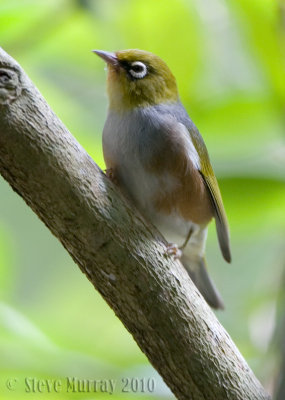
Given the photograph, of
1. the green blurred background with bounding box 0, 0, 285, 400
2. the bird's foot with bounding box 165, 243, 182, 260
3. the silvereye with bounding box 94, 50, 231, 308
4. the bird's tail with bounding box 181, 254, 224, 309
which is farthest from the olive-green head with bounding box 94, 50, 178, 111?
the bird's tail with bounding box 181, 254, 224, 309

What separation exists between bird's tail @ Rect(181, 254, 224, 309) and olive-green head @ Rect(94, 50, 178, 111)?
41.9 inches

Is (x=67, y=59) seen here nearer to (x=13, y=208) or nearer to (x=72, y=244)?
Answer: (x=13, y=208)

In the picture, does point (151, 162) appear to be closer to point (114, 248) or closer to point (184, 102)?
point (184, 102)

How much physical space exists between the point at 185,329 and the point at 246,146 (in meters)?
1.66

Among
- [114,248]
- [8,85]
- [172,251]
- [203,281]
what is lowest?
[114,248]

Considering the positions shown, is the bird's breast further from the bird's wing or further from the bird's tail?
the bird's tail

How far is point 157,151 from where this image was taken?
3270 mm

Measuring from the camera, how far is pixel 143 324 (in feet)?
8.32

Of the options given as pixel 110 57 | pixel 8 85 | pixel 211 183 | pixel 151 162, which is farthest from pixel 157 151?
pixel 8 85

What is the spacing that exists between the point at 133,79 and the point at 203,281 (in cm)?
133

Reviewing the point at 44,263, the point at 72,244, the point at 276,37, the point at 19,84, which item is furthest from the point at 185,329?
the point at 44,263

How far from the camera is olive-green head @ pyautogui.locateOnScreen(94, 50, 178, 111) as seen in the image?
11.3 feet

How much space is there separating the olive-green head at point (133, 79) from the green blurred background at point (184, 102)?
23cm

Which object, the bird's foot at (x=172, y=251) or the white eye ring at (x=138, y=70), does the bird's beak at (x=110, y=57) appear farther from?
the bird's foot at (x=172, y=251)
